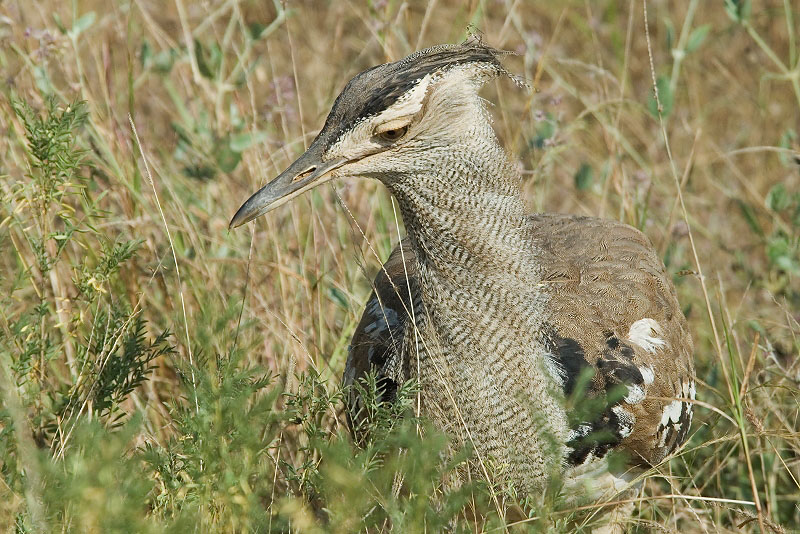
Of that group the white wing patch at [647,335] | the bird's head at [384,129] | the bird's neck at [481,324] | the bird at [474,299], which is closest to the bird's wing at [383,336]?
the bird at [474,299]

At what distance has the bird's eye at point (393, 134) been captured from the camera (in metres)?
2.63

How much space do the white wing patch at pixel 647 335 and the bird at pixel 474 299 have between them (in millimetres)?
43

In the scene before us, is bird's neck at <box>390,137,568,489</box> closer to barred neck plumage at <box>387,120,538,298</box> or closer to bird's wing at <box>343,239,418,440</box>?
barred neck plumage at <box>387,120,538,298</box>

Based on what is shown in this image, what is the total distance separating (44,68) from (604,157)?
2.94m

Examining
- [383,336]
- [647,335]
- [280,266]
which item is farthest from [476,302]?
[280,266]

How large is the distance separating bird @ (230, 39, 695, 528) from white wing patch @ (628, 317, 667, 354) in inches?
1.7

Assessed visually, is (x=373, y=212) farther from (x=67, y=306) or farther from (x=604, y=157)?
(x=604, y=157)

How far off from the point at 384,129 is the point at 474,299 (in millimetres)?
530

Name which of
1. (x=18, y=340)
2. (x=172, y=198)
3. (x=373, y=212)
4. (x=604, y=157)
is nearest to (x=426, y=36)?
(x=604, y=157)

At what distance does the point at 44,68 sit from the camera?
3.66 meters

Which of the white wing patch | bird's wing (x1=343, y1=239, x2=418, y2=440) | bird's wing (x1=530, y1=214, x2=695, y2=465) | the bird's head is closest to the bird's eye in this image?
the bird's head

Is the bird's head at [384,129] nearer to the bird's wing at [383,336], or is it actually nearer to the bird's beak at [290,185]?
the bird's beak at [290,185]

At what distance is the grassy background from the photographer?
7.29 feet

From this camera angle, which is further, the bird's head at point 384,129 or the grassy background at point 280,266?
the bird's head at point 384,129
